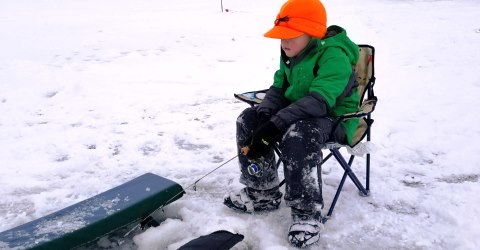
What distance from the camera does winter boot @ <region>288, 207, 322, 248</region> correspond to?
97.3 inches

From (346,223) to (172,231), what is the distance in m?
1.09

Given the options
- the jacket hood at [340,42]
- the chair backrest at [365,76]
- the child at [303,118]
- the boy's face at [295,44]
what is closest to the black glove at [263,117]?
the child at [303,118]

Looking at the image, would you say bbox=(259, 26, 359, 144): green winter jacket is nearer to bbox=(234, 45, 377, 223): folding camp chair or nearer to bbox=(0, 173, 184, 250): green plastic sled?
bbox=(234, 45, 377, 223): folding camp chair

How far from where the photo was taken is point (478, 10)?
12.5 metres

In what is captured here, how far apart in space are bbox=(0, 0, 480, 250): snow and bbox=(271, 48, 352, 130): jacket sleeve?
723 mm

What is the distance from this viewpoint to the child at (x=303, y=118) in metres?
2.46

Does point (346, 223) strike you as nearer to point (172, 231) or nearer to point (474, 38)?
point (172, 231)

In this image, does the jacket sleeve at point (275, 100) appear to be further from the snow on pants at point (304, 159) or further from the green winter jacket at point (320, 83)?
the snow on pants at point (304, 159)

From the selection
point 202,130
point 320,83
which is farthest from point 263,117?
point 202,130

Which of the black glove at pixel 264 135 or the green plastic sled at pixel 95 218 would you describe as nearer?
the green plastic sled at pixel 95 218

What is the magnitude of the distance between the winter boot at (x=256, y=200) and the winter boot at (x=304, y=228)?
0.29m

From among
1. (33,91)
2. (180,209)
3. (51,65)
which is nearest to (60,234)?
(180,209)

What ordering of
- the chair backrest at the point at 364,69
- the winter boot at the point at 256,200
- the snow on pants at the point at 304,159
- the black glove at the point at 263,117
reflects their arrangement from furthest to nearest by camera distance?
the chair backrest at the point at 364,69
the winter boot at the point at 256,200
the black glove at the point at 263,117
the snow on pants at the point at 304,159

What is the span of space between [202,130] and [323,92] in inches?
82.0
